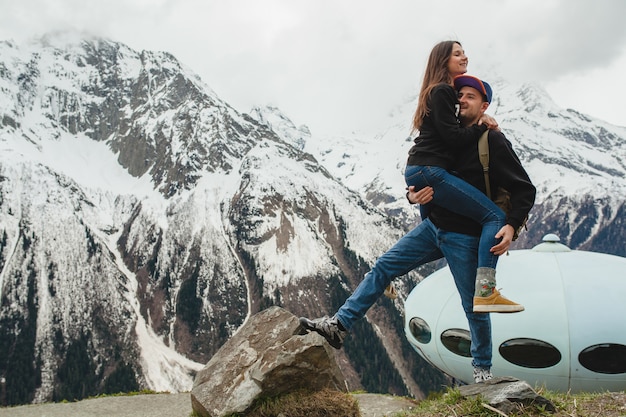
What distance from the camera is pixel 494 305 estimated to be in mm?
5289

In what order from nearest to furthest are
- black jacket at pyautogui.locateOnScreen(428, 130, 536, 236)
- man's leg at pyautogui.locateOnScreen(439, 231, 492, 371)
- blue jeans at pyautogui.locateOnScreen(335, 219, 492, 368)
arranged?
black jacket at pyautogui.locateOnScreen(428, 130, 536, 236)
man's leg at pyautogui.locateOnScreen(439, 231, 492, 371)
blue jeans at pyautogui.locateOnScreen(335, 219, 492, 368)

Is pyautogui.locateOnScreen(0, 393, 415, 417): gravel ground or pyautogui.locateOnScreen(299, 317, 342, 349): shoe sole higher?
pyautogui.locateOnScreen(299, 317, 342, 349): shoe sole

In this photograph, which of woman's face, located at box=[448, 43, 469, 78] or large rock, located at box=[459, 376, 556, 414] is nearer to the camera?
large rock, located at box=[459, 376, 556, 414]

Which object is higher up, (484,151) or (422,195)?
(484,151)

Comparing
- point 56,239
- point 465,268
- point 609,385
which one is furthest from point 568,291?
point 56,239

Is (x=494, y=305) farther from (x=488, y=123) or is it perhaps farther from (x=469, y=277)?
(x=488, y=123)

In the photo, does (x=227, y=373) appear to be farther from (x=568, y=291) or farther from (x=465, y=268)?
(x=568, y=291)

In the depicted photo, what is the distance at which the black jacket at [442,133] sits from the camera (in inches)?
214

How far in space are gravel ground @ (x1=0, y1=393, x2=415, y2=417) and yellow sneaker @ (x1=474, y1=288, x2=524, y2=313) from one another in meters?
6.07

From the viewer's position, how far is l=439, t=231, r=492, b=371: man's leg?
19.0ft

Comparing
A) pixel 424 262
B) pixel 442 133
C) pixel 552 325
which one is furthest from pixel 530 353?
pixel 442 133

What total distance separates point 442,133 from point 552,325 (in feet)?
25.8

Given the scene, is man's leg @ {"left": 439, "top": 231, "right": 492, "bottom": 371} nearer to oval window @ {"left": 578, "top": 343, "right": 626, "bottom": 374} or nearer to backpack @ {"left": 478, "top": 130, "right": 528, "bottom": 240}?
backpack @ {"left": 478, "top": 130, "right": 528, "bottom": 240}

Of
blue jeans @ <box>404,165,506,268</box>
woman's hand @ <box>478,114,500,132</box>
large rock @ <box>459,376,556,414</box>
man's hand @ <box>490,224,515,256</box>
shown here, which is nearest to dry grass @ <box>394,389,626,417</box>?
large rock @ <box>459,376,556,414</box>
